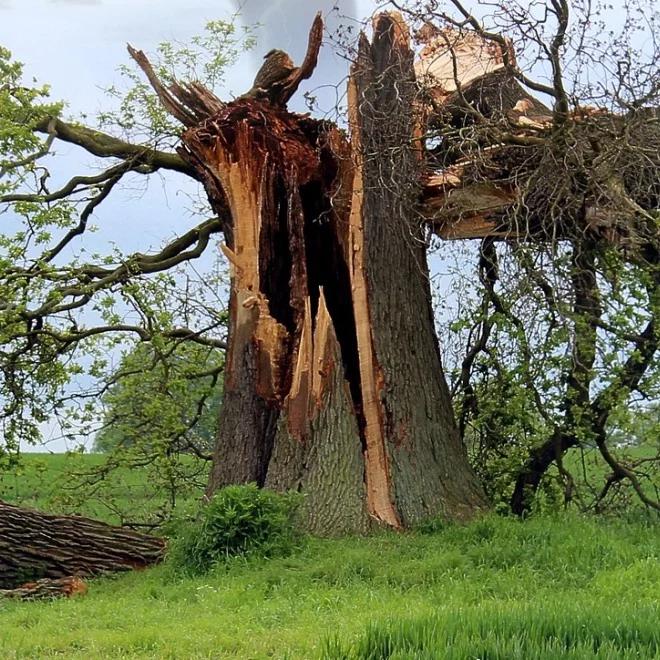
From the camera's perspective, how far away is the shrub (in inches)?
341

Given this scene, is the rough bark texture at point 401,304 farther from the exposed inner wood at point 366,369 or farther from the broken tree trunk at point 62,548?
the broken tree trunk at point 62,548

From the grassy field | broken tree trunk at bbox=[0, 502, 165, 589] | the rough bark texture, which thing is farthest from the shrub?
broken tree trunk at bbox=[0, 502, 165, 589]

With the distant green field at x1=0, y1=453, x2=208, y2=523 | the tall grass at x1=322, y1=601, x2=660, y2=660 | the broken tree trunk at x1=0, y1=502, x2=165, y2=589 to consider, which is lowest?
the tall grass at x1=322, y1=601, x2=660, y2=660

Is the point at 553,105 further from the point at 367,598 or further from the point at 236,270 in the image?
the point at 367,598

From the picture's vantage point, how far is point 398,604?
6.75 metres

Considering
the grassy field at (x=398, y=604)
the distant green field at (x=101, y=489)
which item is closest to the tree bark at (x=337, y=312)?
the grassy field at (x=398, y=604)

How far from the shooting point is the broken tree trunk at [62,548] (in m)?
9.74

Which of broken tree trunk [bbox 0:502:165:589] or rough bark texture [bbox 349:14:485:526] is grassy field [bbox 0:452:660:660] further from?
rough bark texture [bbox 349:14:485:526]

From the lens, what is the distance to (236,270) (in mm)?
10289

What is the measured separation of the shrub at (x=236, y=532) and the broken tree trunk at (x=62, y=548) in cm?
139

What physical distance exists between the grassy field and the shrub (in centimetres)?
19

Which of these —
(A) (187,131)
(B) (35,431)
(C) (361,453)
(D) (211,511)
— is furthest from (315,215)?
(B) (35,431)

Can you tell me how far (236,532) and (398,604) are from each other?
231 cm

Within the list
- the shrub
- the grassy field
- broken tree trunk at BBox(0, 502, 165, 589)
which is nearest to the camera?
the grassy field
